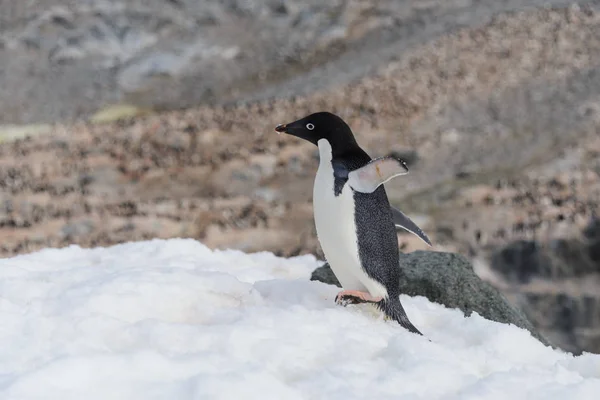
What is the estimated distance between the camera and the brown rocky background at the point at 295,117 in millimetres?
12680

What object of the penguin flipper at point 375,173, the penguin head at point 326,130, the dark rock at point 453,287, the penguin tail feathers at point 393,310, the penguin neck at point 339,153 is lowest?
the dark rock at point 453,287

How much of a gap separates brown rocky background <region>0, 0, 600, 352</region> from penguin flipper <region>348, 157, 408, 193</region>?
7222 millimetres

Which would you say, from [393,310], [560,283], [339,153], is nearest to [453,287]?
[393,310]

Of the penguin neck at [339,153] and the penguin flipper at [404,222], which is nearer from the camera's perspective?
the penguin neck at [339,153]

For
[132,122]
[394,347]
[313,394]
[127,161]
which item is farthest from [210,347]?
[132,122]

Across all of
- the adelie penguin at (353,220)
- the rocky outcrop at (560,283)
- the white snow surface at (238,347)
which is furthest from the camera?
the rocky outcrop at (560,283)

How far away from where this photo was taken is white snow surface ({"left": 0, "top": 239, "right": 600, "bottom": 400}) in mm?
2830

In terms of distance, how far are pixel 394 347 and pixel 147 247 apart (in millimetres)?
2937

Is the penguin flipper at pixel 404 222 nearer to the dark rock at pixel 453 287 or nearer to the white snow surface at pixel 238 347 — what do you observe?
the white snow surface at pixel 238 347

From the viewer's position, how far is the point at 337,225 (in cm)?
392

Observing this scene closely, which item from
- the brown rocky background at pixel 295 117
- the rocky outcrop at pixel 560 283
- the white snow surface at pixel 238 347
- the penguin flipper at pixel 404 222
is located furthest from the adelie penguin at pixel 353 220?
the rocky outcrop at pixel 560 283

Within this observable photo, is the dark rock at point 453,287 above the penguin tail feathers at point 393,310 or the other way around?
the other way around

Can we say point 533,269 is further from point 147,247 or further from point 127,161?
point 127,161

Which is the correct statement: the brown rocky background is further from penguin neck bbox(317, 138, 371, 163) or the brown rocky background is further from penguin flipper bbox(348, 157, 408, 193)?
penguin flipper bbox(348, 157, 408, 193)
